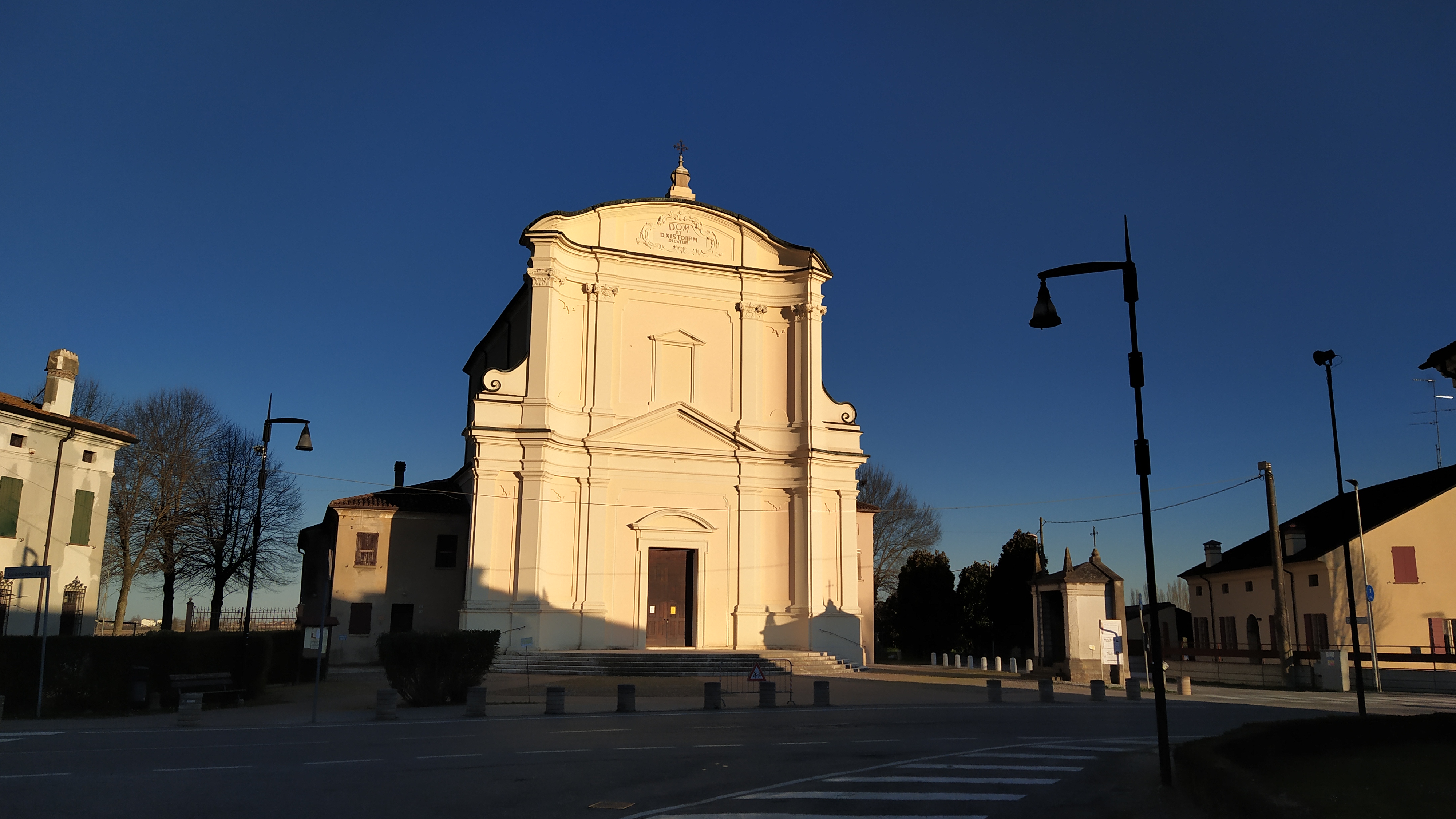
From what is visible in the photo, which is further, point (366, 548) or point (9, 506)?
point (366, 548)

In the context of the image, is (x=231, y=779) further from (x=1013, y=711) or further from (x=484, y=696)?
(x=1013, y=711)

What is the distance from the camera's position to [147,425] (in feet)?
143

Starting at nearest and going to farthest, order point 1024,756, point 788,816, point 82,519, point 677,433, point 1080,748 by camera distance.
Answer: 1. point 788,816
2. point 1024,756
3. point 1080,748
4. point 82,519
5. point 677,433

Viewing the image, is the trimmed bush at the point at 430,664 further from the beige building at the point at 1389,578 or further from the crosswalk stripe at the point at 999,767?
the beige building at the point at 1389,578

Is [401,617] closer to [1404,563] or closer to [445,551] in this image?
[445,551]

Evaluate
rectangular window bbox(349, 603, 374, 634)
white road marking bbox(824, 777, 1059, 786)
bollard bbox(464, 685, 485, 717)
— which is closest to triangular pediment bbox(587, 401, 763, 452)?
rectangular window bbox(349, 603, 374, 634)

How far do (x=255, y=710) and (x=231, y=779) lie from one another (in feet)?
36.9

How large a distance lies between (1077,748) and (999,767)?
2.66 metres

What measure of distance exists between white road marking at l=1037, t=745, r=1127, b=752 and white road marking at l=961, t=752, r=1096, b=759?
607 mm

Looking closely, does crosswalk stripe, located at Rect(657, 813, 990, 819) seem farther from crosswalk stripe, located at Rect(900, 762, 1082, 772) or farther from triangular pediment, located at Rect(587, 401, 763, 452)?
triangular pediment, located at Rect(587, 401, 763, 452)

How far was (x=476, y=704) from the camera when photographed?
63.4 ft

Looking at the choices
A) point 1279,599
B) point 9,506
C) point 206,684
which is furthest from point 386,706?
point 1279,599

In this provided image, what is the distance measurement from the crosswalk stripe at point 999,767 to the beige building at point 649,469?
21362 millimetres

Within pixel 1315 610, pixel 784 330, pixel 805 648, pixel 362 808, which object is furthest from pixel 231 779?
pixel 1315 610
